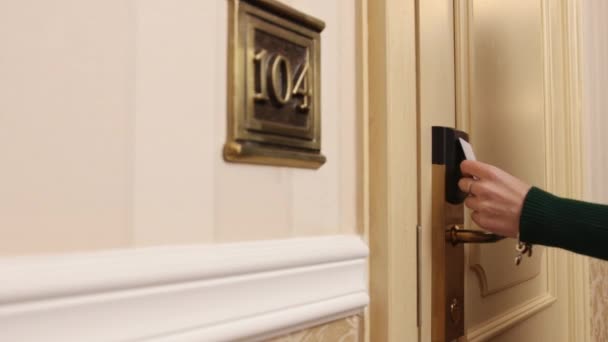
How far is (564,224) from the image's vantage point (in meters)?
0.84

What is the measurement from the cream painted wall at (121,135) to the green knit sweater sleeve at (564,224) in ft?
1.56

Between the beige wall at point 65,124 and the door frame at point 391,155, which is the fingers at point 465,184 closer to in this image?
the door frame at point 391,155

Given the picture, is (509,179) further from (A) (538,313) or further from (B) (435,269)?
(A) (538,313)

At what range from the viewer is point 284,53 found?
497 mm

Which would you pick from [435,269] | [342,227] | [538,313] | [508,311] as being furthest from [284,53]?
[538,313]

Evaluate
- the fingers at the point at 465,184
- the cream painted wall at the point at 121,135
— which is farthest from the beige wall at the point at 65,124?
the fingers at the point at 465,184

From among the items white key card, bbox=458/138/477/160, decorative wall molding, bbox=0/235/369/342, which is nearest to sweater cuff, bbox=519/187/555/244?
white key card, bbox=458/138/477/160

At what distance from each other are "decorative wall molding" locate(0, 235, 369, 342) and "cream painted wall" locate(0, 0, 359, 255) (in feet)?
0.06

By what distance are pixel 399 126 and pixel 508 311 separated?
20.5 inches

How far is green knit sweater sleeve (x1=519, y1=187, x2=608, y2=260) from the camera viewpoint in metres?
0.83

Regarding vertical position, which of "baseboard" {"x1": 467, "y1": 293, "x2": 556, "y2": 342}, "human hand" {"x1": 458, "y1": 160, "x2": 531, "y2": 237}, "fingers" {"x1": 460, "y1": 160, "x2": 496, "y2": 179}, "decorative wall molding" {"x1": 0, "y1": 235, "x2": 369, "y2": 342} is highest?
"fingers" {"x1": 460, "y1": 160, "x2": 496, "y2": 179}

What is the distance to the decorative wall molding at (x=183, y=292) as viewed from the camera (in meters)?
0.31

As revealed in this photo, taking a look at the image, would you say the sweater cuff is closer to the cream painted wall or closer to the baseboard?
the baseboard

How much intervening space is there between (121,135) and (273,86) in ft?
0.51
